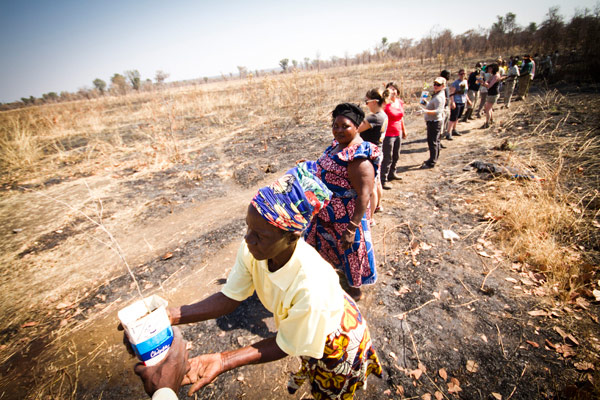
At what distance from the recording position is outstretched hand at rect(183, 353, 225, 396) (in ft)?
3.81

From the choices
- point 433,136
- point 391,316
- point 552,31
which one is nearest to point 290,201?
point 391,316

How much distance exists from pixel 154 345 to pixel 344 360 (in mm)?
998

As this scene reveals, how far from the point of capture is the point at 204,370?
3.96ft

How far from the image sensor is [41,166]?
869cm

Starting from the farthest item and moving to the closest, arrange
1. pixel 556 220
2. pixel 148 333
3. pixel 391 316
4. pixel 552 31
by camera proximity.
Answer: pixel 552 31, pixel 556 220, pixel 391 316, pixel 148 333

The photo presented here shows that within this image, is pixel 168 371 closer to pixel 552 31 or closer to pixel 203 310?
pixel 203 310

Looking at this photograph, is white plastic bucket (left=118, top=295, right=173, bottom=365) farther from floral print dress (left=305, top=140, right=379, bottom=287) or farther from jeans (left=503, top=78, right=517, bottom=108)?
jeans (left=503, top=78, right=517, bottom=108)

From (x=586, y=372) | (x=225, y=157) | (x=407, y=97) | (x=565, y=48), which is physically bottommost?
(x=586, y=372)

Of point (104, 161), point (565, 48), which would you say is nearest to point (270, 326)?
point (104, 161)

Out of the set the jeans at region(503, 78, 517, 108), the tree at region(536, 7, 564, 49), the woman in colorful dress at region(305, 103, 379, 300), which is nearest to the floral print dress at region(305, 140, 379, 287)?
the woman in colorful dress at region(305, 103, 379, 300)

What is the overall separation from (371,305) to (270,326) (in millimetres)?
1248

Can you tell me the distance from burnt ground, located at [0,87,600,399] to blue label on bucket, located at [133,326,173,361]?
151 cm

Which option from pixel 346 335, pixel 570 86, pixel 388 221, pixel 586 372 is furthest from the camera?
pixel 570 86

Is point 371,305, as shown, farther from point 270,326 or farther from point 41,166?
point 41,166
